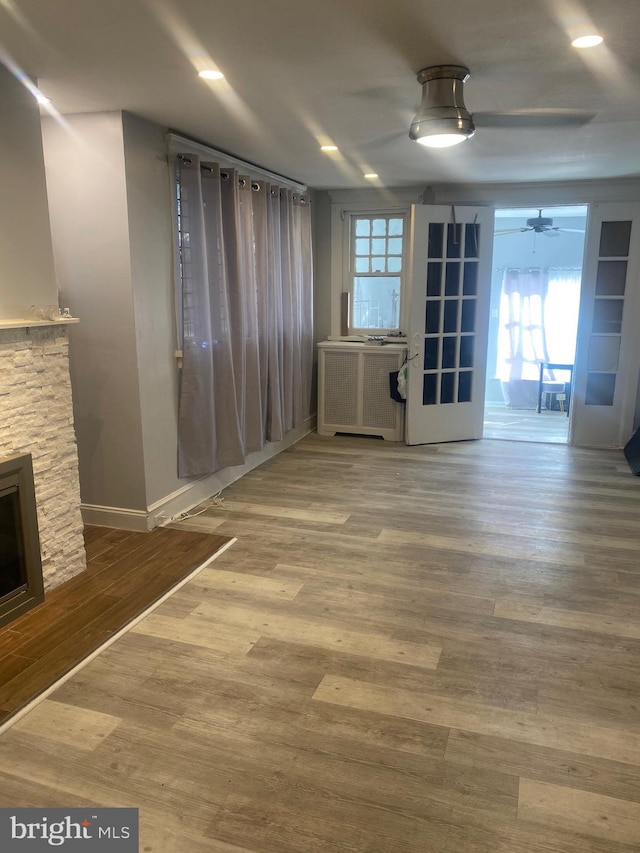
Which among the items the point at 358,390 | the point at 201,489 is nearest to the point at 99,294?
the point at 201,489

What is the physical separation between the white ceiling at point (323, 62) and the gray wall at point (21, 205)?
0.57 feet

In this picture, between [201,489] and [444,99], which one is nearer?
[444,99]

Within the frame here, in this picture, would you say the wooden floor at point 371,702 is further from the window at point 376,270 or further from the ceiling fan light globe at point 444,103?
the window at point 376,270

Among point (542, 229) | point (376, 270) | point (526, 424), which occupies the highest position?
point (542, 229)

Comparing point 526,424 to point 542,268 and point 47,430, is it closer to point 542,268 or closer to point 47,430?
point 542,268

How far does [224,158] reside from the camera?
4.26 meters

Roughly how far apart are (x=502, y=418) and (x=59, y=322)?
5547 millimetres

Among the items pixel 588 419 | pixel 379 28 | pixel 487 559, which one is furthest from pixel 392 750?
pixel 588 419

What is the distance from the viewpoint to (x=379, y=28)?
2.22 meters

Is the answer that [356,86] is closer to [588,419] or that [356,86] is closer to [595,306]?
[595,306]

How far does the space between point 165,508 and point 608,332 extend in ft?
14.0

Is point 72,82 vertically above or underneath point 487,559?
above

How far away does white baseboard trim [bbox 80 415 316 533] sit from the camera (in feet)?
12.6

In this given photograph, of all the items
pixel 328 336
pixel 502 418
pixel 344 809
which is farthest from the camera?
pixel 502 418
